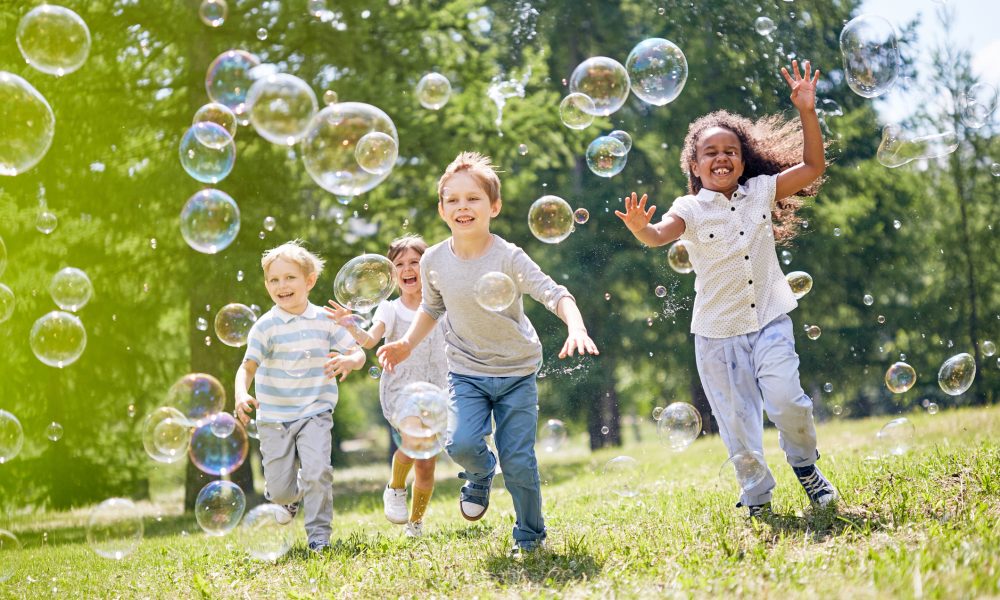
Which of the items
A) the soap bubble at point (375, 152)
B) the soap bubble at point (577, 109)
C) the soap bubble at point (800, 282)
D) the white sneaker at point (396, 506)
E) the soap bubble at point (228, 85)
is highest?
the soap bubble at point (228, 85)

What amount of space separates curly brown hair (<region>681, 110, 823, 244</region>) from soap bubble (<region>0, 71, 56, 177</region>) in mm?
3838

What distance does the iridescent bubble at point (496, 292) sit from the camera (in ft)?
13.5

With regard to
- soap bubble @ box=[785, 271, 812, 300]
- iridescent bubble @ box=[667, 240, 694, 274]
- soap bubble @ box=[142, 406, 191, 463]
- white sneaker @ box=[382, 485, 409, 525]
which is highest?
iridescent bubble @ box=[667, 240, 694, 274]

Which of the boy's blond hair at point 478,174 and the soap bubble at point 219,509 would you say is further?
the soap bubble at point 219,509

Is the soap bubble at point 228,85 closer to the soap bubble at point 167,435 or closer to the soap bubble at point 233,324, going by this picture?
the soap bubble at point 233,324

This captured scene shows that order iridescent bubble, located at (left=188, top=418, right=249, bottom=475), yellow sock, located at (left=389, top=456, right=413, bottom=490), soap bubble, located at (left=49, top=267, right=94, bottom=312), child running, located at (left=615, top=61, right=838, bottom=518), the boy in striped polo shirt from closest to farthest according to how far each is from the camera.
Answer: child running, located at (left=615, top=61, right=838, bottom=518), the boy in striped polo shirt, iridescent bubble, located at (left=188, top=418, right=249, bottom=475), yellow sock, located at (left=389, top=456, right=413, bottom=490), soap bubble, located at (left=49, top=267, right=94, bottom=312)

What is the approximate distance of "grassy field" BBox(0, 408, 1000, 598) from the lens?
116 inches

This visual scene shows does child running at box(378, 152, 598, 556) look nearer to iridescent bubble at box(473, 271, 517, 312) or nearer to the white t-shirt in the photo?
iridescent bubble at box(473, 271, 517, 312)

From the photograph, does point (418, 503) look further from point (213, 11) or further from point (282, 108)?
point (213, 11)

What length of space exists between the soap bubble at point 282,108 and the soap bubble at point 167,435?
191 cm

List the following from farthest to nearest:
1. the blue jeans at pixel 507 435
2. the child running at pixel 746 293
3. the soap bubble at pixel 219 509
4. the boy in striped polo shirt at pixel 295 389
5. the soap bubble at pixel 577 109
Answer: the soap bubble at pixel 577 109, the boy in striped polo shirt at pixel 295 389, the soap bubble at pixel 219 509, the child running at pixel 746 293, the blue jeans at pixel 507 435

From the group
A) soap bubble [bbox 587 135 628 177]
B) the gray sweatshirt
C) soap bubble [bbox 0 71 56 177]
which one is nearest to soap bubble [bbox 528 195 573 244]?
soap bubble [bbox 587 135 628 177]

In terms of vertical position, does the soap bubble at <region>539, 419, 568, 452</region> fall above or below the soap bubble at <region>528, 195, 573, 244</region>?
below

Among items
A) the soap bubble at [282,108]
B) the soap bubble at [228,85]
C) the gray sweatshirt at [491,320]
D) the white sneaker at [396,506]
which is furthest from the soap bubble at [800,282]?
the soap bubble at [228,85]
